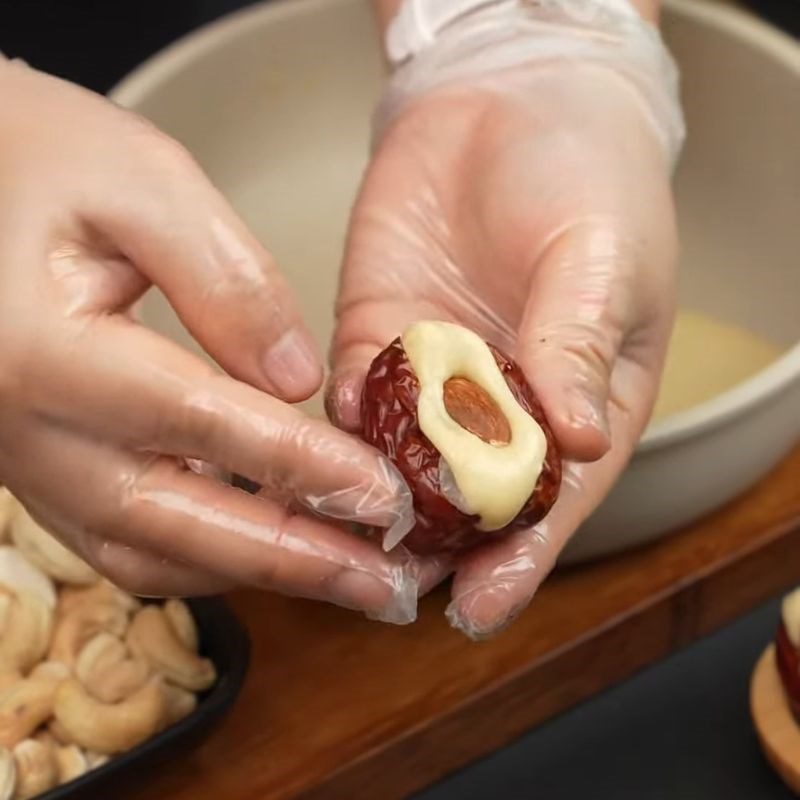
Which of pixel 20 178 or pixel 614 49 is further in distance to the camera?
pixel 614 49

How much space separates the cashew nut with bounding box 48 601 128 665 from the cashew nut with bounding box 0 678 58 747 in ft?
0.08

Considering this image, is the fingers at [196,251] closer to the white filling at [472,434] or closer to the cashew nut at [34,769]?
the white filling at [472,434]

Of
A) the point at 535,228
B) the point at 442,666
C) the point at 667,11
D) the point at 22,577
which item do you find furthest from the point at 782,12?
the point at 22,577

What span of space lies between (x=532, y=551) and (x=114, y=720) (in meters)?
0.24

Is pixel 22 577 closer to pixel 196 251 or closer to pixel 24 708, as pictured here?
pixel 24 708

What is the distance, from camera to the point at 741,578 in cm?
76

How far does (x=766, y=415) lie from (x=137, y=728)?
1.18 feet

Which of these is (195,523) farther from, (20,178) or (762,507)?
(762,507)

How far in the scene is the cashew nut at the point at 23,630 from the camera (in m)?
0.67

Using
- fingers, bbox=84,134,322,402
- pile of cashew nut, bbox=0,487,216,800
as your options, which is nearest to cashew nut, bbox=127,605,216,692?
pile of cashew nut, bbox=0,487,216,800

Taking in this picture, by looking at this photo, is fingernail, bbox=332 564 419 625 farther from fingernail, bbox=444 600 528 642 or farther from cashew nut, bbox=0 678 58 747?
cashew nut, bbox=0 678 58 747

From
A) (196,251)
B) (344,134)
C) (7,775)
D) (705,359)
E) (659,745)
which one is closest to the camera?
(196,251)

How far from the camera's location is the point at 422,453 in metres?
0.49

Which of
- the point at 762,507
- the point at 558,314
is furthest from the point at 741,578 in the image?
the point at 558,314
